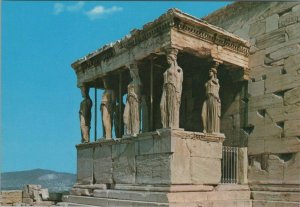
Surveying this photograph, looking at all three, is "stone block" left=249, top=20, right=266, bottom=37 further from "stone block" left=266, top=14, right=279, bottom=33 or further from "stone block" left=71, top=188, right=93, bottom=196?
"stone block" left=71, top=188, right=93, bottom=196

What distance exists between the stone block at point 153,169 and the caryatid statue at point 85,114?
3282 millimetres

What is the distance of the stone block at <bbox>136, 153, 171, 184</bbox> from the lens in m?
8.39

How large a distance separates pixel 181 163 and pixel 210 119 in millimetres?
1559

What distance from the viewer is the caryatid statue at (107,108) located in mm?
11180

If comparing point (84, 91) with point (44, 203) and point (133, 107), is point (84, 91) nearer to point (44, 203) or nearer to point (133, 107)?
point (133, 107)

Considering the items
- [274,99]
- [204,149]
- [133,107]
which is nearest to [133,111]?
[133,107]

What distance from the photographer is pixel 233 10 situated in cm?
1098

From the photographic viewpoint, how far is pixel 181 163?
8.49 m

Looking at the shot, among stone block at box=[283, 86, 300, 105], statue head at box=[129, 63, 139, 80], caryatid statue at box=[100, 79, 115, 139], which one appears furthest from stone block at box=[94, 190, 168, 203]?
stone block at box=[283, 86, 300, 105]

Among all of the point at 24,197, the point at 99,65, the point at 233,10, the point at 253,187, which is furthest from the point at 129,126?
the point at 24,197

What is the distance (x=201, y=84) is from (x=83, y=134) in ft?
11.7

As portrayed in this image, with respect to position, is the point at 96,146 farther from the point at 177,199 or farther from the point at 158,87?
the point at 177,199

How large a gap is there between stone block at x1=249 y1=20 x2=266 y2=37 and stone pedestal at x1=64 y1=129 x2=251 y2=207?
8.95 ft

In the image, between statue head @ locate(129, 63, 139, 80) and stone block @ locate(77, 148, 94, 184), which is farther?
stone block @ locate(77, 148, 94, 184)
